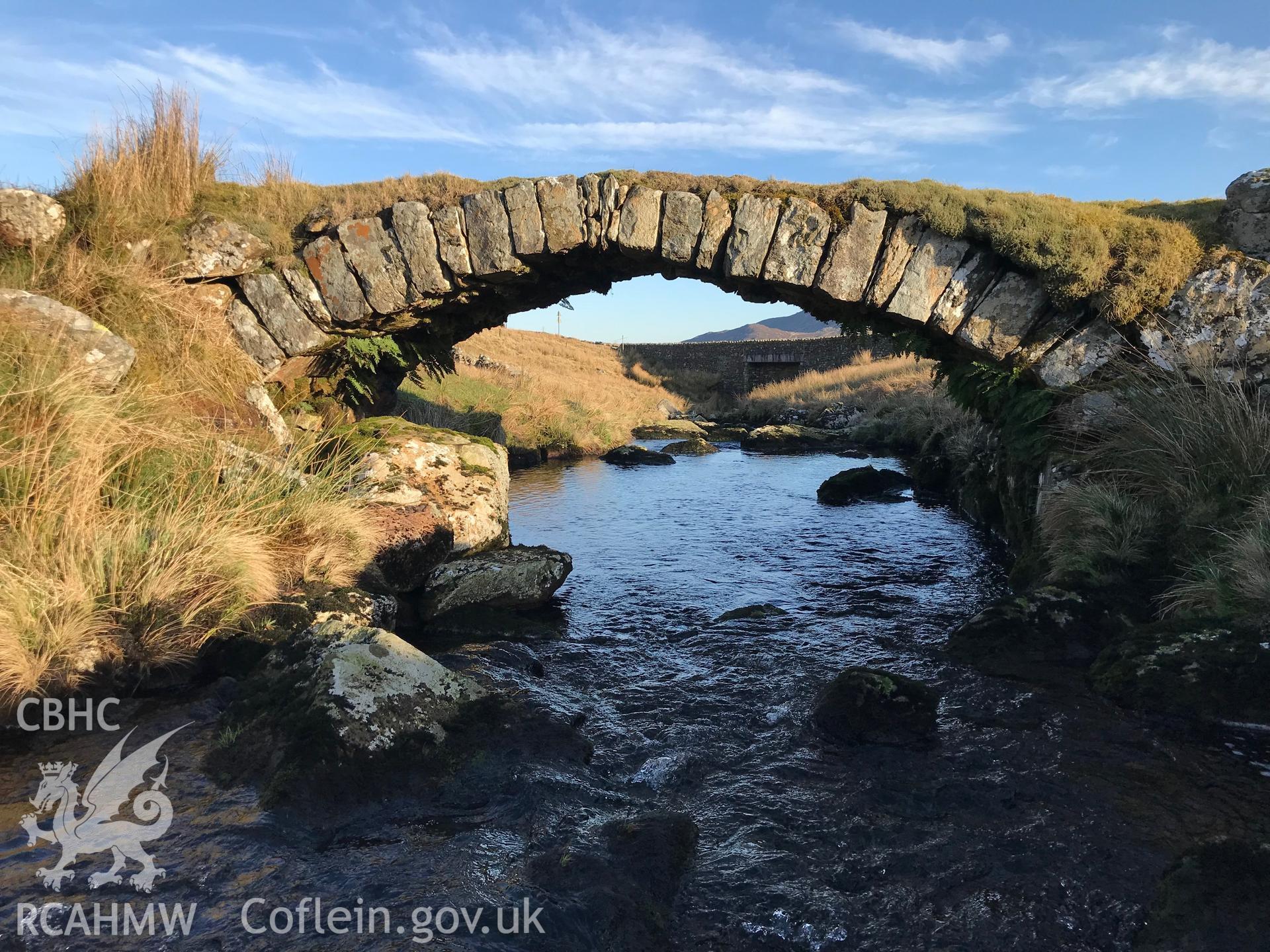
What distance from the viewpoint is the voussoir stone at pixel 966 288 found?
6.46 m

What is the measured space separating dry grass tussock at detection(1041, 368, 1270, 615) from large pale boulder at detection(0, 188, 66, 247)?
8.23 m

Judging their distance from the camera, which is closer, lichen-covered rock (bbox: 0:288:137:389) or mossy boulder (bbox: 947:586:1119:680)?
mossy boulder (bbox: 947:586:1119:680)

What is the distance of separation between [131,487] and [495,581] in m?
2.46

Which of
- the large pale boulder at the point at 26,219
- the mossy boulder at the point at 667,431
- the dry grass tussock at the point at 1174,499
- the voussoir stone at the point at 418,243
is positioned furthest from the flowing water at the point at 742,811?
the mossy boulder at the point at 667,431

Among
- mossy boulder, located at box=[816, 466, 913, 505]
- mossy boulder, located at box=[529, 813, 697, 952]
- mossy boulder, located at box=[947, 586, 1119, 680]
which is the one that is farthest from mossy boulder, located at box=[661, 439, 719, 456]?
mossy boulder, located at box=[529, 813, 697, 952]

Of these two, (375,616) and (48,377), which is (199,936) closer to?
(375,616)

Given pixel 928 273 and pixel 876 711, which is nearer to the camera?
pixel 876 711

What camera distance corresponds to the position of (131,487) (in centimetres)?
471

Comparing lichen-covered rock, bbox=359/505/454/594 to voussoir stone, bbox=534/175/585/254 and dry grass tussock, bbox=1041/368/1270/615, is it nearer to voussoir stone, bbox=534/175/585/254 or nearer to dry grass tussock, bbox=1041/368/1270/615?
voussoir stone, bbox=534/175/585/254

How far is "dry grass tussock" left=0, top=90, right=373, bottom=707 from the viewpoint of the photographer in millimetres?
3871

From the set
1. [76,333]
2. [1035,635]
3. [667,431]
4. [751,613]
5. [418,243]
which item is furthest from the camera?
[667,431]

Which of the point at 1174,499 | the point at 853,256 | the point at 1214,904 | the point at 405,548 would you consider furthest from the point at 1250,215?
the point at 405,548

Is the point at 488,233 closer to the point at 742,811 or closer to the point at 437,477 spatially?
the point at 437,477

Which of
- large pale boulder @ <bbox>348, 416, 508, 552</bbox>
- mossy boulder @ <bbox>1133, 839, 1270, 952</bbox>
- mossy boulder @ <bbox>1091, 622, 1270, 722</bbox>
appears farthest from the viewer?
large pale boulder @ <bbox>348, 416, 508, 552</bbox>
